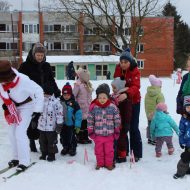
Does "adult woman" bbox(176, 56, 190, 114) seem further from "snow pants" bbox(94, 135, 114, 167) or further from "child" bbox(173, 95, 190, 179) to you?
"snow pants" bbox(94, 135, 114, 167)

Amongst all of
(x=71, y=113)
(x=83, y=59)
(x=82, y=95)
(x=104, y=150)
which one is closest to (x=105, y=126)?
(x=104, y=150)

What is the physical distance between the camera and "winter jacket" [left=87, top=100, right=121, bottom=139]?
6.22m

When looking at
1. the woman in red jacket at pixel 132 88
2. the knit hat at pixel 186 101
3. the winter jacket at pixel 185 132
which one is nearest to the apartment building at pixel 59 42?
the woman in red jacket at pixel 132 88

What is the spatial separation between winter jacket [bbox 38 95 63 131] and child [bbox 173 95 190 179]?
1.88m

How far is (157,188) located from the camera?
5.37 m

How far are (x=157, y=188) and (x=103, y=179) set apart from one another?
2.49ft

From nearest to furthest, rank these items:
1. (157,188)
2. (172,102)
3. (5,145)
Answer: (157,188), (5,145), (172,102)

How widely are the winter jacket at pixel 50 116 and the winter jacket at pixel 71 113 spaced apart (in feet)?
1.49

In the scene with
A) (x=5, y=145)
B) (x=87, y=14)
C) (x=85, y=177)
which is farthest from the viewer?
(x=87, y=14)

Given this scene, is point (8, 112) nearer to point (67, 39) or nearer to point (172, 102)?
point (172, 102)

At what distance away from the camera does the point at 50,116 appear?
661cm

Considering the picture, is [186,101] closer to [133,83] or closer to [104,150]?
[133,83]

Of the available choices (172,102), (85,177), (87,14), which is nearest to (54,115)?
(85,177)

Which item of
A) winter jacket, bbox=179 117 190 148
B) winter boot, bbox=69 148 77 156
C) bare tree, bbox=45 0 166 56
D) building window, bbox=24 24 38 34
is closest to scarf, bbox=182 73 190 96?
winter jacket, bbox=179 117 190 148
